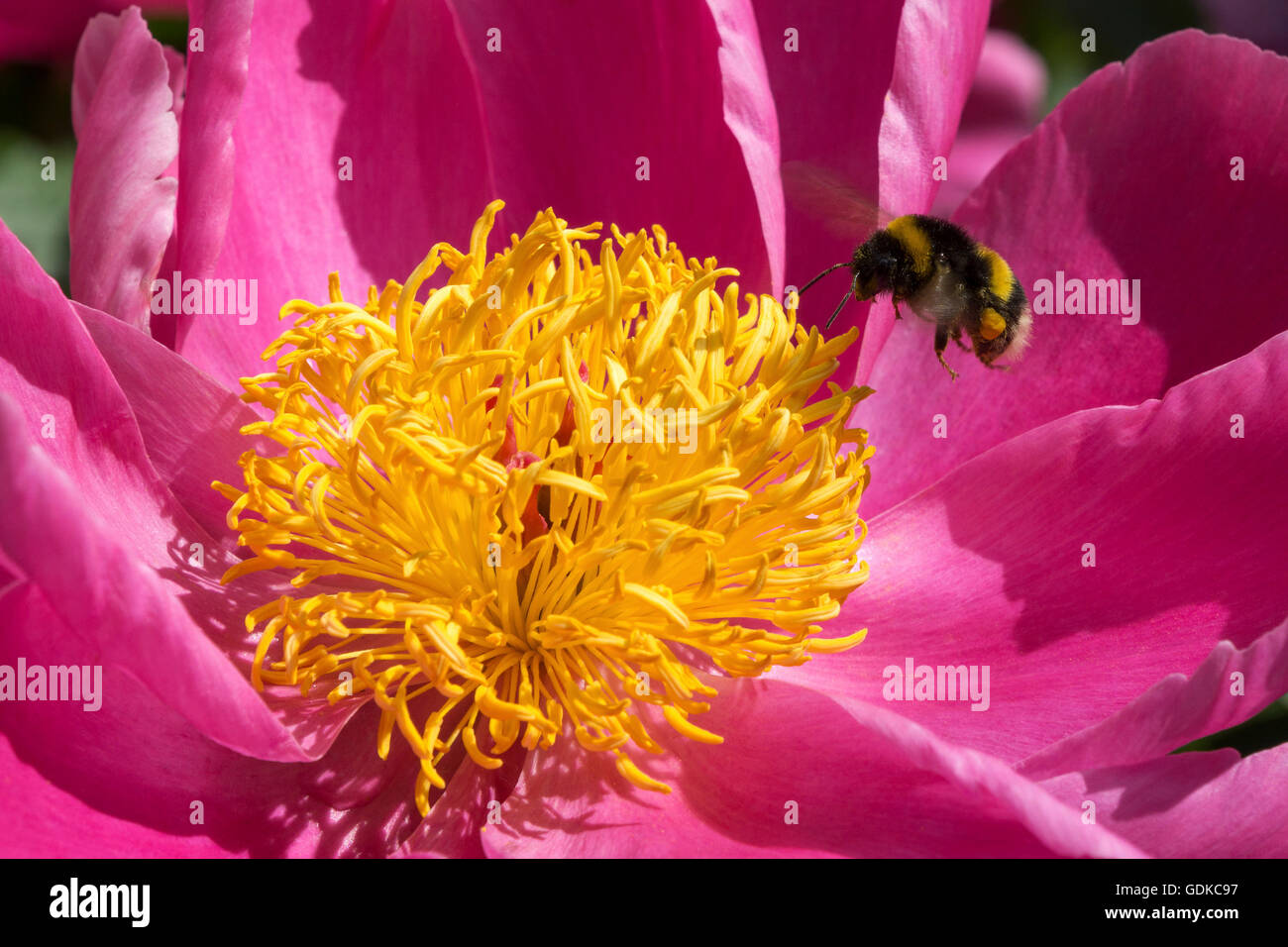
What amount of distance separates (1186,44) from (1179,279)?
355mm

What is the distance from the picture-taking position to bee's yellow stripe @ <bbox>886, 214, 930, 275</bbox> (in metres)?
1.98

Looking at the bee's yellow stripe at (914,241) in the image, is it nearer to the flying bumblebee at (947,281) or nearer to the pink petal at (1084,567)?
the flying bumblebee at (947,281)

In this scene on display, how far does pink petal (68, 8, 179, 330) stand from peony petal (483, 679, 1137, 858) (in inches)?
33.9

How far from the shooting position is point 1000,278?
199cm

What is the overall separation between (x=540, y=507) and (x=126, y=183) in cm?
73

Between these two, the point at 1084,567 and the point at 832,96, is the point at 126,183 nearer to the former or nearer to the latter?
the point at 832,96

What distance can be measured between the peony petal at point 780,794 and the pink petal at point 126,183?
86 centimetres

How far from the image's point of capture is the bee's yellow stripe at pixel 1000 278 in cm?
198

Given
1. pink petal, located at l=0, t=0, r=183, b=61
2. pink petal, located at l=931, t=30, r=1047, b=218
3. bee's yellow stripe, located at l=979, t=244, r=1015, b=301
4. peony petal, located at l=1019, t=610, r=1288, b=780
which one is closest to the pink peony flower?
peony petal, located at l=1019, t=610, r=1288, b=780

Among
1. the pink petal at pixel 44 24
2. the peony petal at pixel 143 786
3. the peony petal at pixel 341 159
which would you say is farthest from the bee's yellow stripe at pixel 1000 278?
the pink petal at pixel 44 24

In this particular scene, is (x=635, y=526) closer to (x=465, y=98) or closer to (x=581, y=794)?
(x=581, y=794)

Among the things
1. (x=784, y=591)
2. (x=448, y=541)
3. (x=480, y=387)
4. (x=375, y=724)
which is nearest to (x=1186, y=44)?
(x=784, y=591)

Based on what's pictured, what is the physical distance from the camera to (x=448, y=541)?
1.80 metres

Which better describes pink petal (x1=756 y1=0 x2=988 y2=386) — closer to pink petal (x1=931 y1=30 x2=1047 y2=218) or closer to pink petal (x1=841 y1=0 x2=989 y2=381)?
pink petal (x1=841 y1=0 x2=989 y2=381)
